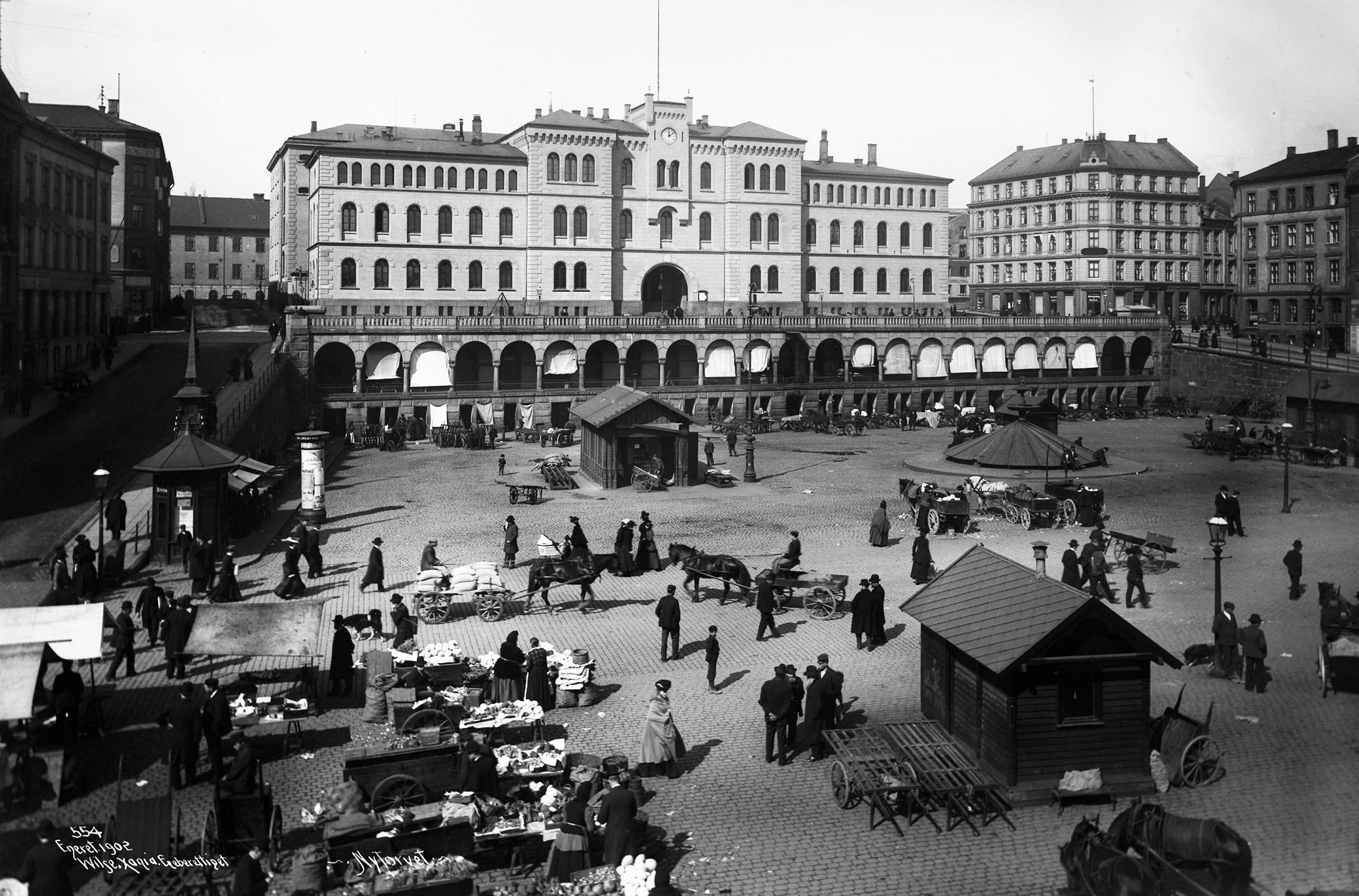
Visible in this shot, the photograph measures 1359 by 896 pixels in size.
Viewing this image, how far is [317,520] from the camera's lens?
37781mm

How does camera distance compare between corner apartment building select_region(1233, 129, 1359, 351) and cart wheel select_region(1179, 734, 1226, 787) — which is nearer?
cart wheel select_region(1179, 734, 1226, 787)

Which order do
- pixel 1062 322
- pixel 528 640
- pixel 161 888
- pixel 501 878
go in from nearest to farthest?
pixel 161 888 → pixel 501 878 → pixel 528 640 → pixel 1062 322

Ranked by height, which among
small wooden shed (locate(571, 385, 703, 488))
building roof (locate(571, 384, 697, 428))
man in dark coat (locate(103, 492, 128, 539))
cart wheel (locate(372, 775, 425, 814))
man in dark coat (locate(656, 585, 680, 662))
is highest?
building roof (locate(571, 384, 697, 428))

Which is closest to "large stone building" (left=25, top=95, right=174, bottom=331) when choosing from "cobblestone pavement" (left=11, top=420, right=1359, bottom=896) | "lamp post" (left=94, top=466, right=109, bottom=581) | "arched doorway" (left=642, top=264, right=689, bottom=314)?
"arched doorway" (left=642, top=264, right=689, bottom=314)

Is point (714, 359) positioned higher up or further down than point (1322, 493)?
higher up

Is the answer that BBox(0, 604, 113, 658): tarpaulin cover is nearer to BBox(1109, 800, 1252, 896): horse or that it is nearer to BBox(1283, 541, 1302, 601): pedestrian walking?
BBox(1109, 800, 1252, 896): horse

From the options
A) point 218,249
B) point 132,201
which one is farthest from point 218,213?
point 132,201

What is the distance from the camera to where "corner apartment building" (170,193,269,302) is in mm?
112000

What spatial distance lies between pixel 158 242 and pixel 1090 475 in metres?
66.5

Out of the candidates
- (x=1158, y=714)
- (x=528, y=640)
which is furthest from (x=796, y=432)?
(x=1158, y=714)

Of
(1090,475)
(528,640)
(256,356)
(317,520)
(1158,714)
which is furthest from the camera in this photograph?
(256,356)

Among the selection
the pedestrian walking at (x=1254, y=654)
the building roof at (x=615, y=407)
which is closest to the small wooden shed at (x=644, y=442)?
the building roof at (x=615, y=407)

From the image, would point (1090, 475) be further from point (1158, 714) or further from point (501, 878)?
point (501, 878)

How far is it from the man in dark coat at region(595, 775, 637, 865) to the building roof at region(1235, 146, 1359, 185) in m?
69.3
